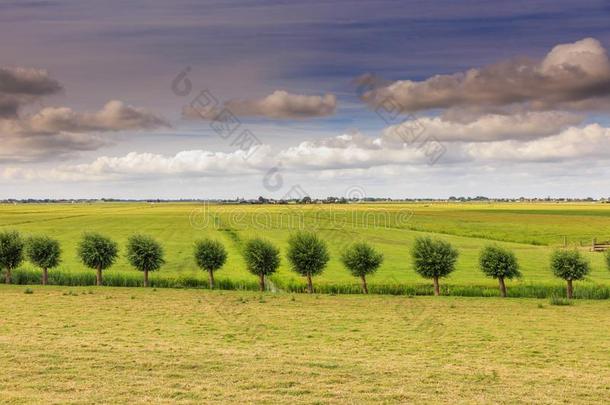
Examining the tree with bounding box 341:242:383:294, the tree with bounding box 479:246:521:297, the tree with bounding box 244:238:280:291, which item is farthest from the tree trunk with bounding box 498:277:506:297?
the tree with bounding box 244:238:280:291

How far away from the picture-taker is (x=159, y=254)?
64.5 meters

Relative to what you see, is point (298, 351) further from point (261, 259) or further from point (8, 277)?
point (8, 277)

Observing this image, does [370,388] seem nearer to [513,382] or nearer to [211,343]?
[513,382]

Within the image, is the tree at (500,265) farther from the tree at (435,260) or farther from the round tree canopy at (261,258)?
the round tree canopy at (261,258)

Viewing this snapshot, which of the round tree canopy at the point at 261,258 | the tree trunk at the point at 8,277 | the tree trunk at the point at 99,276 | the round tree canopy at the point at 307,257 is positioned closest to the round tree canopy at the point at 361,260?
the round tree canopy at the point at 307,257

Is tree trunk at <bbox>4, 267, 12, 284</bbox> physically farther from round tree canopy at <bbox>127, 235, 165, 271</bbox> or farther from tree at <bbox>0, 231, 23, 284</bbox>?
round tree canopy at <bbox>127, 235, 165, 271</bbox>

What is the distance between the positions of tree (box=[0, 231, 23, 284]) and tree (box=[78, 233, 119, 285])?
853 centimetres

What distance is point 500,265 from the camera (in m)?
57.2

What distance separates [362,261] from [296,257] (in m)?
7.79

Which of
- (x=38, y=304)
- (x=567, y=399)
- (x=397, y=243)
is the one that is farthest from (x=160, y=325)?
(x=397, y=243)

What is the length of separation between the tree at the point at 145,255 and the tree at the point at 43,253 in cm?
972

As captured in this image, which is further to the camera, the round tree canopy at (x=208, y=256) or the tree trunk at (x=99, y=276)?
the tree trunk at (x=99, y=276)

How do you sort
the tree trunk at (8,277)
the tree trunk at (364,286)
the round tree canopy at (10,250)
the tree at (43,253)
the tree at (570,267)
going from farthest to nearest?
the tree trunk at (8,277), the round tree canopy at (10,250), the tree at (43,253), the tree trunk at (364,286), the tree at (570,267)

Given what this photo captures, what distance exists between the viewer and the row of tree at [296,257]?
189ft
